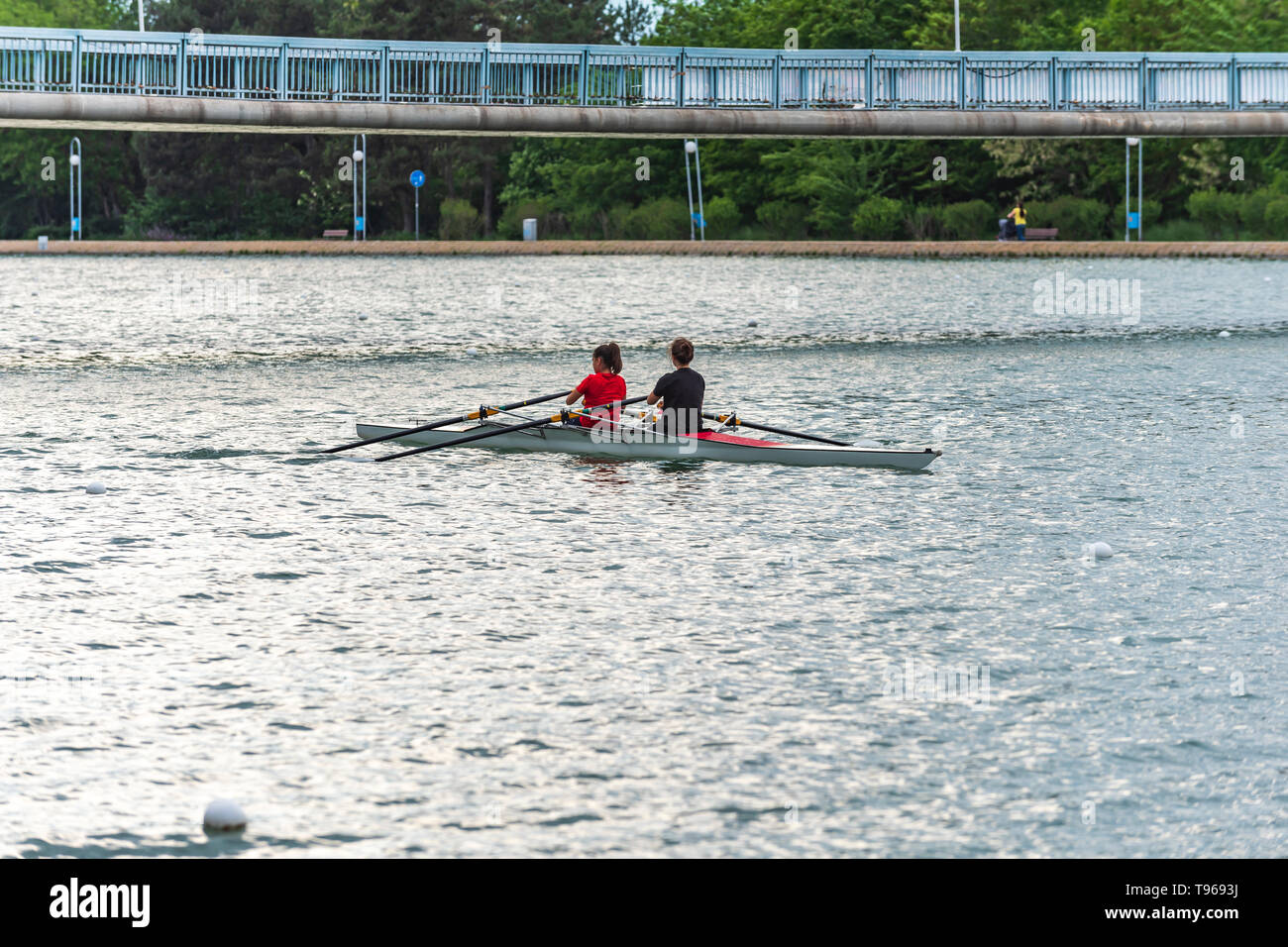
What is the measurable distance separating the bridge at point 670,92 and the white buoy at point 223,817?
31616 mm

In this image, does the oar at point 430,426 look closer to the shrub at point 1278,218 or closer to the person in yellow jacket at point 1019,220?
the person in yellow jacket at point 1019,220

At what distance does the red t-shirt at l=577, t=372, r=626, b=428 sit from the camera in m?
18.4

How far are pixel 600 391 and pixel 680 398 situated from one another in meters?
0.91

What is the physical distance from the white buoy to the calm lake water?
114mm

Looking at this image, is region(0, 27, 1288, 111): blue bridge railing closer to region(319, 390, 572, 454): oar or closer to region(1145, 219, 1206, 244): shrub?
region(319, 390, 572, 454): oar

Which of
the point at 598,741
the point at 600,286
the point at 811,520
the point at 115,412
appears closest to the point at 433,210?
the point at 600,286

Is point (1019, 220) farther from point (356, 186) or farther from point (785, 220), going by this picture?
point (356, 186)

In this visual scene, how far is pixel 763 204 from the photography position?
81250 mm

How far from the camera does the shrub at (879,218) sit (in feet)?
245
